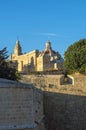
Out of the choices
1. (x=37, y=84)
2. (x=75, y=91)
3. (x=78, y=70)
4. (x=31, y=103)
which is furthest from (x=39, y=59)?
(x=31, y=103)

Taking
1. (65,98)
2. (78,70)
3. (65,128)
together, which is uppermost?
(78,70)

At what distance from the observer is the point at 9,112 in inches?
677

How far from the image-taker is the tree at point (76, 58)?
123ft

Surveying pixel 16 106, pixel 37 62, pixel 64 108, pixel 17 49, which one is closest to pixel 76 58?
pixel 64 108

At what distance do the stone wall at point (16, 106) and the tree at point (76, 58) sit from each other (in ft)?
62.2

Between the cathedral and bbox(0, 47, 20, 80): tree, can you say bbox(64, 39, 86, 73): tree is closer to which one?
the cathedral

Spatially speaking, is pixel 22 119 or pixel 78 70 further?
pixel 78 70

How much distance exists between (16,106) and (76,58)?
21.1 metres

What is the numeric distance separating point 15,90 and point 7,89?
334mm

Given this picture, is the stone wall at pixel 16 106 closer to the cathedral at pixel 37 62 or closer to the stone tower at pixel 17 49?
the cathedral at pixel 37 62

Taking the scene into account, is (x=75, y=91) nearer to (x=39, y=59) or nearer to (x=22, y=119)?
(x=22, y=119)

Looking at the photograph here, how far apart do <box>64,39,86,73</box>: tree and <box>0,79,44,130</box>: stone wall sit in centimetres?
1895

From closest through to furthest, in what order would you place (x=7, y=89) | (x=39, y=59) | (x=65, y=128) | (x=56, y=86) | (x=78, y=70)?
(x=7, y=89) → (x=65, y=128) → (x=56, y=86) → (x=78, y=70) → (x=39, y=59)

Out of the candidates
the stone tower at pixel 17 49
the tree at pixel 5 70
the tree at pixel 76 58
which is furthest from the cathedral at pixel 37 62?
the tree at pixel 5 70
